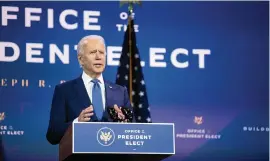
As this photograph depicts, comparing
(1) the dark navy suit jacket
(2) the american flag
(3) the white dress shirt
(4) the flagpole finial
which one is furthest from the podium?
(4) the flagpole finial

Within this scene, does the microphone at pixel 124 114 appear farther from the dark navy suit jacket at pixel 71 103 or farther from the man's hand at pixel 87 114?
the man's hand at pixel 87 114

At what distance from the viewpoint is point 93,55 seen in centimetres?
736

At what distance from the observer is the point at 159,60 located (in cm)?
938

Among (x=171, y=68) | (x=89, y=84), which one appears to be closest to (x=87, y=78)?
(x=89, y=84)

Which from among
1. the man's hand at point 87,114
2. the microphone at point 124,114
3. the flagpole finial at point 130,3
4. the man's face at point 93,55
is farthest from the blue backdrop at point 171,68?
the man's hand at point 87,114

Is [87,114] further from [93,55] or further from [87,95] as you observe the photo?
[87,95]

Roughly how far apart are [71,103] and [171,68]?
85.2 inches

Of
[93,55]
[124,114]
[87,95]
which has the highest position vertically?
[93,55]

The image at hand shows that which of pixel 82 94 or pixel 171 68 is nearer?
pixel 82 94

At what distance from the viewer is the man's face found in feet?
24.1

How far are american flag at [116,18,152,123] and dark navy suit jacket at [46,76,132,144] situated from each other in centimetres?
143

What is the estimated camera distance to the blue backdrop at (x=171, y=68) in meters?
9.06

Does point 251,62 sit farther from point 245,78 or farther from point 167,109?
point 167,109

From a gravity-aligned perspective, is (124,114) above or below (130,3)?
below
